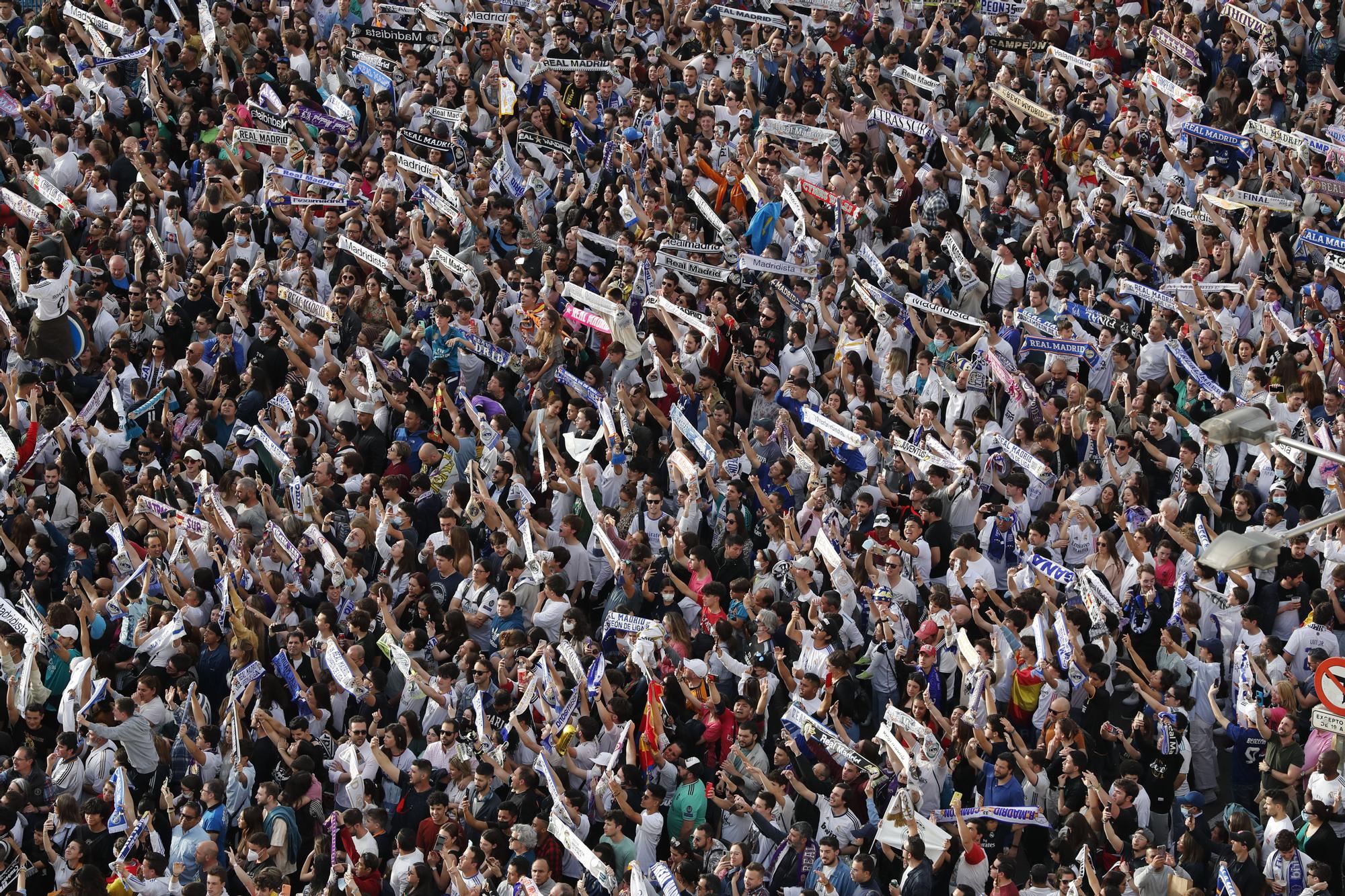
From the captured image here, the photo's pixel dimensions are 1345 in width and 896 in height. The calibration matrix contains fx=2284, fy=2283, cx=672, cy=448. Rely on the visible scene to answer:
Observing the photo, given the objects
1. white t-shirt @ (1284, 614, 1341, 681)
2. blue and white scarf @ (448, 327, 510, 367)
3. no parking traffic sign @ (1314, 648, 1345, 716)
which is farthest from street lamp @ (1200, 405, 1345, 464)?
blue and white scarf @ (448, 327, 510, 367)

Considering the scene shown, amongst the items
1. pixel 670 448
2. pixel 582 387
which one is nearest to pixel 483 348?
pixel 582 387

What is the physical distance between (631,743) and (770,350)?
16.4 ft

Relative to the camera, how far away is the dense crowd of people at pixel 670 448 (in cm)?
1538

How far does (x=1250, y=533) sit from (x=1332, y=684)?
3561 millimetres

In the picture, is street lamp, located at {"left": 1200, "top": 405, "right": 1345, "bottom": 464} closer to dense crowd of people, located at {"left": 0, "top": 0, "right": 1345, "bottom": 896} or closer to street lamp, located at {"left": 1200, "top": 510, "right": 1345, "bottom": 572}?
dense crowd of people, located at {"left": 0, "top": 0, "right": 1345, "bottom": 896}

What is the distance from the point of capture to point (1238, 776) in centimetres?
1565

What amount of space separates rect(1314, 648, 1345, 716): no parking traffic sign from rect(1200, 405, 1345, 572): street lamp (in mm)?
3227

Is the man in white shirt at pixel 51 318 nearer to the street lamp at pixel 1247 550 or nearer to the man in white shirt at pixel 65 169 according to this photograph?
the man in white shirt at pixel 65 169

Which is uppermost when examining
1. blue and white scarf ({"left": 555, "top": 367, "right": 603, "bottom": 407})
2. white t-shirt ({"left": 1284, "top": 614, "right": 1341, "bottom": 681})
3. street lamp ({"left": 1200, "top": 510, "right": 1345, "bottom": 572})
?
street lamp ({"left": 1200, "top": 510, "right": 1345, "bottom": 572})

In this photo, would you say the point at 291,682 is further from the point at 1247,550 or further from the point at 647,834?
the point at 1247,550

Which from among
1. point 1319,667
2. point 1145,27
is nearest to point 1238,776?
point 1319,667

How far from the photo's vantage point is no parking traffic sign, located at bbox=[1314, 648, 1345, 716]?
14312mm

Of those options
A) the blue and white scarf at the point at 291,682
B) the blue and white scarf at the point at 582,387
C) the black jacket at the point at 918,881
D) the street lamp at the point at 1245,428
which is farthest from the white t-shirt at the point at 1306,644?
the blue and white scarf at the point at 291,682

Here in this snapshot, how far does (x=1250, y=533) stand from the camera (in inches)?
442
